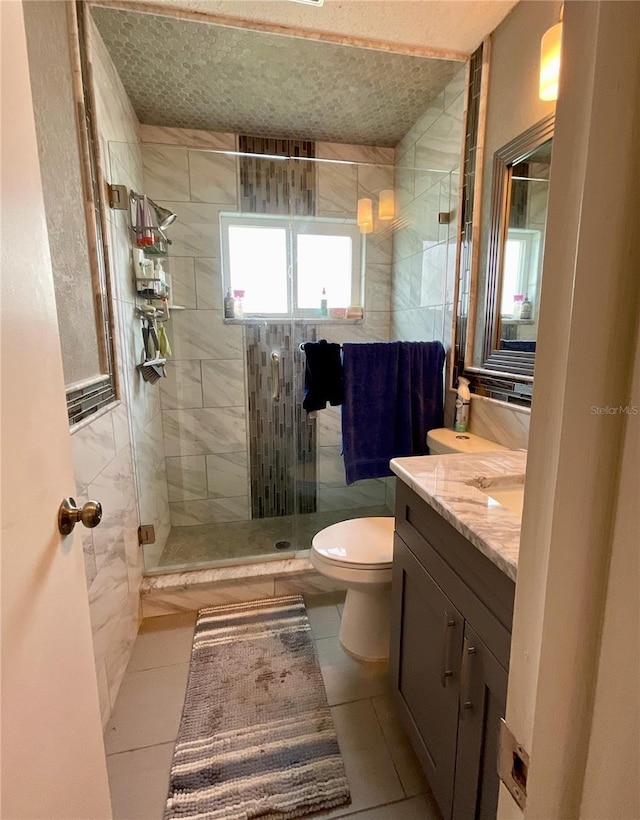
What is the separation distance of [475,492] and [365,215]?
6.72 ft

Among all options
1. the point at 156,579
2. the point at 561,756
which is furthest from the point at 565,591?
the point at 156,579

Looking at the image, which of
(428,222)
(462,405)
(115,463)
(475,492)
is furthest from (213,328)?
(475,492)

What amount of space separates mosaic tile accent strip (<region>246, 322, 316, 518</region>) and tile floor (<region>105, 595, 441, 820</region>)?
0.98 m

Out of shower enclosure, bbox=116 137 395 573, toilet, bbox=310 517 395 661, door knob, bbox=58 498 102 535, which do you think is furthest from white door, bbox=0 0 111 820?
shower enclosure, bbox=116 137 395 573

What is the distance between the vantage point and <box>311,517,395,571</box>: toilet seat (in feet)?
4.82

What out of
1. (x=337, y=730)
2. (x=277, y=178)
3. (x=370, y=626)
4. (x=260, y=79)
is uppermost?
(x=260, y=79)

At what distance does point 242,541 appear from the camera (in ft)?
7.81

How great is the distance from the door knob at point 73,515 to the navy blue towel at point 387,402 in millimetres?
1337

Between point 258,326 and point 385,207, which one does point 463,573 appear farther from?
point 385,207

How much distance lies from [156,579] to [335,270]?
6.63ft

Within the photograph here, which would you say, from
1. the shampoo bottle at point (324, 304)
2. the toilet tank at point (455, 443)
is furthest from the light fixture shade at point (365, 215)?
the toilet tank at point (455, 443)

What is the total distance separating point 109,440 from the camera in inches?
60.7

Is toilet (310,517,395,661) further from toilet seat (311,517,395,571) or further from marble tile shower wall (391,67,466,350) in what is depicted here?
A: marble tile shower wall (391,67,466,350)

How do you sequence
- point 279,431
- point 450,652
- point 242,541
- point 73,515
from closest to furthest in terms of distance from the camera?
1. point 73,515
2. point 450,652
3. point 242,541
4. point 279,431
